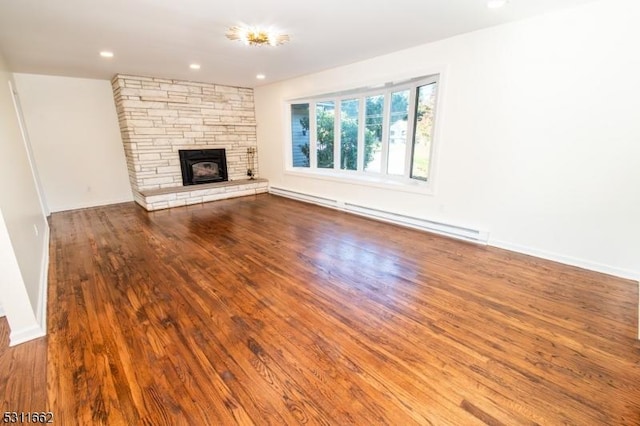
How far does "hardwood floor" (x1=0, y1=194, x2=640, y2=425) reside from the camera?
55.1 inches

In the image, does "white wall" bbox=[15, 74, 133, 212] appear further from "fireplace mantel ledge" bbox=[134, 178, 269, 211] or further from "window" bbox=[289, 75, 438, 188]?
"window" bbox=[289, 75, 438, 188]

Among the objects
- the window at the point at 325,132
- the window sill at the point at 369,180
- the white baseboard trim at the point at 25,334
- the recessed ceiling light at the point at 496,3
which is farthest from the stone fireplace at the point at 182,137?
the recessed ceiling light at the point at 496,3

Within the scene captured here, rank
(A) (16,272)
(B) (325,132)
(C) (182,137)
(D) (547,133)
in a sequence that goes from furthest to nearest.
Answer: (C) (182,137) → (B) (325,132) → (D) (547,133) → (A) (16,272)

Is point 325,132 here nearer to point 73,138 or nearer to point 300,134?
point 300,134

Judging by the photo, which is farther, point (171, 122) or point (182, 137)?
point (182, 137)

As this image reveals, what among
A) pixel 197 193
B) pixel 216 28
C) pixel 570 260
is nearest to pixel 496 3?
pixel 570 260

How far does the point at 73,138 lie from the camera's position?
17.3 feet

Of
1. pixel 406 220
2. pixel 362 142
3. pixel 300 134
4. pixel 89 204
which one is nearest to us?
pixel 406 220

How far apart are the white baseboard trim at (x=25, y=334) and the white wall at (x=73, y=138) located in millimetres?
4588

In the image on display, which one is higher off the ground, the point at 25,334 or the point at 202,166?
the point at 202,166

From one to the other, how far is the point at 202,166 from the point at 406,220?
4.60 meters

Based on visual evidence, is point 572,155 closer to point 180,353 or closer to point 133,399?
point 180,353

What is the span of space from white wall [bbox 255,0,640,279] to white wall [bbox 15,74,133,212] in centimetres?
560

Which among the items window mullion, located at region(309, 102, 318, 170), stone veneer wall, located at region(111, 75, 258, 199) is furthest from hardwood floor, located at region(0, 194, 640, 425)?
window mullion, located at region(309, 102, 318, 170)
